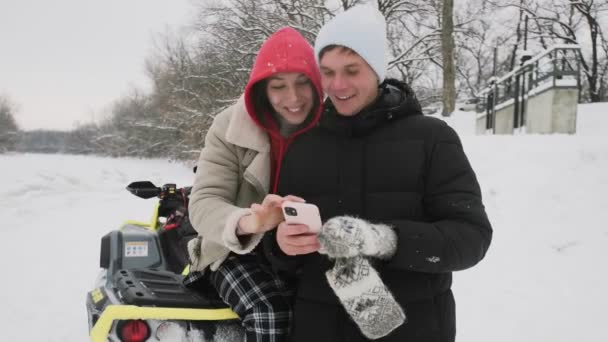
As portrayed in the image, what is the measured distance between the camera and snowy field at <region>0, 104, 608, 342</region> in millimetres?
3814

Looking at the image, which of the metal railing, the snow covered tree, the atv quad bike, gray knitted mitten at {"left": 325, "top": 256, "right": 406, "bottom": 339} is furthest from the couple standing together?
the snow covered tree

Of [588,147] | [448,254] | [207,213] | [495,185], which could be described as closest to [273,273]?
[207,213]

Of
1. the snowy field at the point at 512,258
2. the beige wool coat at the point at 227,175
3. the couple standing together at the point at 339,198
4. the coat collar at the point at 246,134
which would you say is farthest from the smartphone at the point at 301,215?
the snowy field at the point at 512,258

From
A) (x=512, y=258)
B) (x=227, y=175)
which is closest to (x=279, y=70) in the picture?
(x=227, y=175)

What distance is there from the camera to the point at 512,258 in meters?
4.83

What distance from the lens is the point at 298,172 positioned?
1638mm

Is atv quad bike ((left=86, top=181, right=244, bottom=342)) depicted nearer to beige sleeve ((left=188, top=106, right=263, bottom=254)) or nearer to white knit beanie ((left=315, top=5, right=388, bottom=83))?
beige sleeve ((left=188, top=106, right=263, bottom=254))

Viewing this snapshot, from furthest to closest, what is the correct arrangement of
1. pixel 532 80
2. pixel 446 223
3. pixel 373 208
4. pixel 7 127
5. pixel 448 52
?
1. pixel 7 127
2. pixel 448 52
3. pixel 532 80
4. pixel 373 208
5. pixel 446 223

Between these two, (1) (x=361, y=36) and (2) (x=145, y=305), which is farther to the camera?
(2) (x=145, y=305)

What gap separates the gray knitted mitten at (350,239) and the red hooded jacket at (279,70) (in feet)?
1.76

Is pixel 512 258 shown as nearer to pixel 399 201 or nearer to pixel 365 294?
pixel 399 201

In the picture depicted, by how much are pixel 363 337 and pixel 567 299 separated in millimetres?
3390

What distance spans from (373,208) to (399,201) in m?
0.09

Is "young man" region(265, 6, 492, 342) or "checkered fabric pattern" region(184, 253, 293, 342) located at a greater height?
"young man" region(265, 6, 492, 342)
